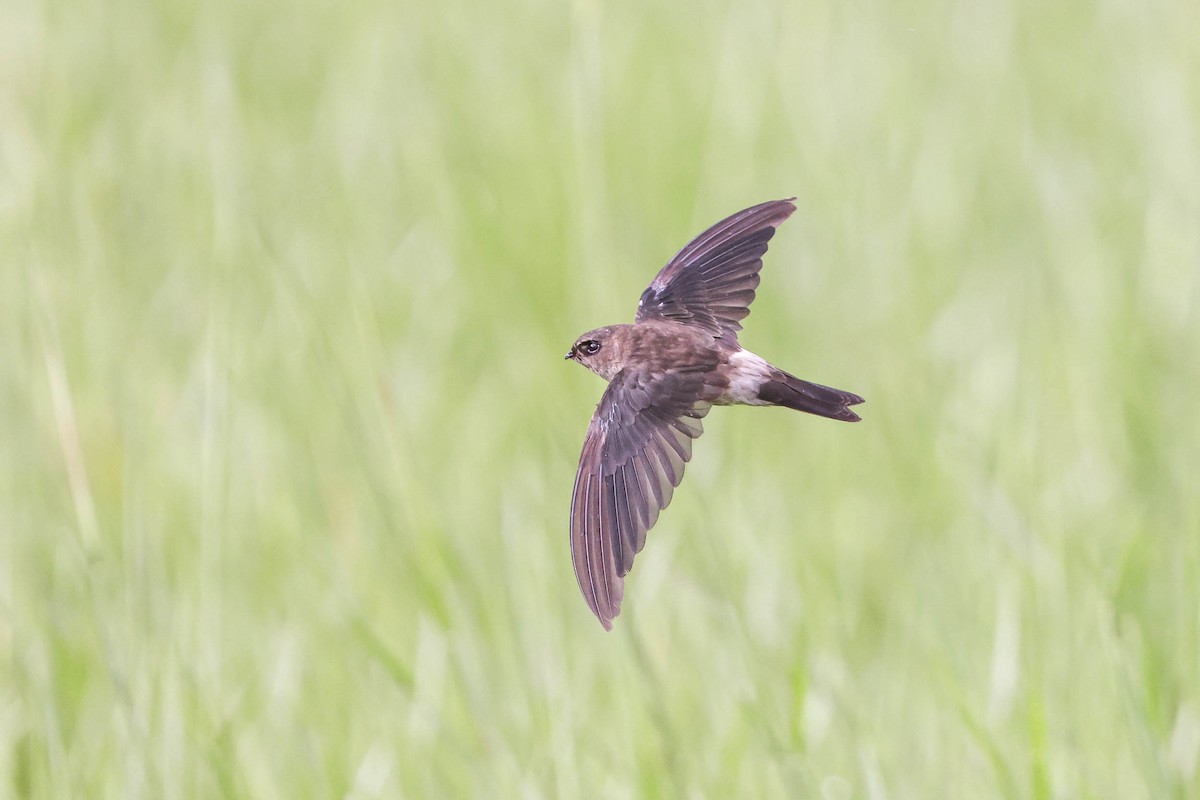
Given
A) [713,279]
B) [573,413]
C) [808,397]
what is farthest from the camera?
[573,413]

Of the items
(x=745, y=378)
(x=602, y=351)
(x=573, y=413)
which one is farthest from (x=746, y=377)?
(x=573, y=413)

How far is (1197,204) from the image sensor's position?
2.66 m

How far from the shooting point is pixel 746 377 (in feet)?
2.24

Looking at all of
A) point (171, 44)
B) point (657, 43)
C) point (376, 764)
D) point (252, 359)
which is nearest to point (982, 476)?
point (376, 764)

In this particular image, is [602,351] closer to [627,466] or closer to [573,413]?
[627,466]

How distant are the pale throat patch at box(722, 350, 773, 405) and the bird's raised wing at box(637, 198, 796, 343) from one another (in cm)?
9

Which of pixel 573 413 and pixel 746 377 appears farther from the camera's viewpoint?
pixel 573 413

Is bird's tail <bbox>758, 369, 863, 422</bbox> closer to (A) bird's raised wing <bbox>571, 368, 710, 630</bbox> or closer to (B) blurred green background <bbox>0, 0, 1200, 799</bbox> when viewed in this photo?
(A) bird's raised wing <bbox>571, 368, 710, 630</bbox>

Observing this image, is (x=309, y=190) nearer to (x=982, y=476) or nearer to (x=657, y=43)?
(x=657, y=43)

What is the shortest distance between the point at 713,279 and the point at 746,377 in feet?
0.54

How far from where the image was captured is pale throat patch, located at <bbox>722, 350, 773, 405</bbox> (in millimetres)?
669

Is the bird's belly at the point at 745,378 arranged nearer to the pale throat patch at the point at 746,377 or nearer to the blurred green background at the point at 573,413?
the pale throat patch at the point at 746,377

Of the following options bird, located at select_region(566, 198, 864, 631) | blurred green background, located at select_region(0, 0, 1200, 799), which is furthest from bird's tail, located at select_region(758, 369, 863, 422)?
blurred green background, located at select_region(0, 0, 1200, 799)

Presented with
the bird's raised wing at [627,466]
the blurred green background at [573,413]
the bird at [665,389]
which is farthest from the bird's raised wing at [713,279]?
the blurred green background at [573,413]
